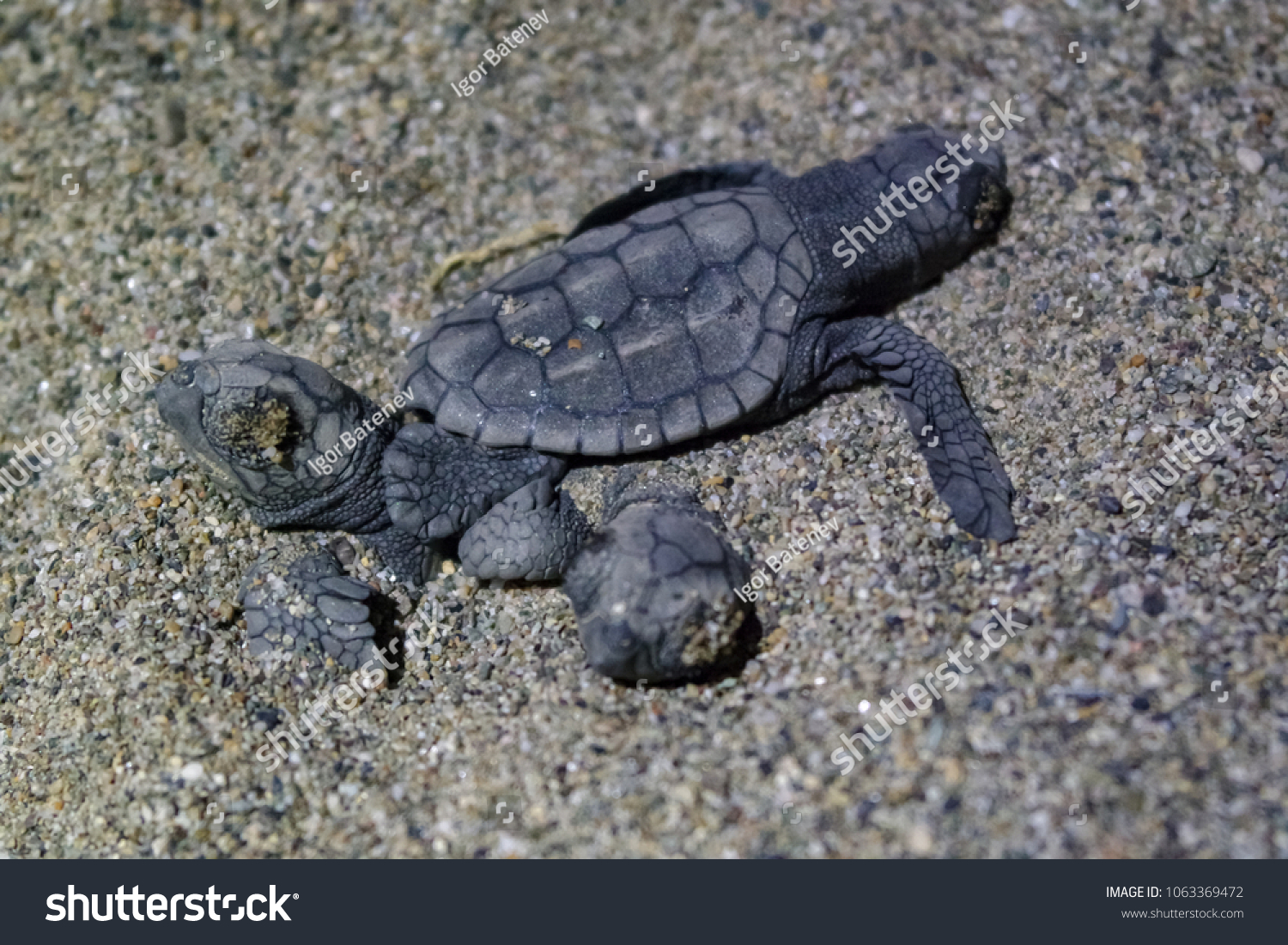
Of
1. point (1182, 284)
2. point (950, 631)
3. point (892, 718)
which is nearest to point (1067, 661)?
point (950, 631)

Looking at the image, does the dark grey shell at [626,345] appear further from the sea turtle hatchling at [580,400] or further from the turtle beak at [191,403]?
the turtle beak at [191,403]

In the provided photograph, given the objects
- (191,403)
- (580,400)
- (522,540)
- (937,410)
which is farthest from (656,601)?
(191,403)

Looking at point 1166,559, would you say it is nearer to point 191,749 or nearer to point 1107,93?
point 1107,93

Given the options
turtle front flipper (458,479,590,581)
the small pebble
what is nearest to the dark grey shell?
turtle front flipper (458,479,590,581)

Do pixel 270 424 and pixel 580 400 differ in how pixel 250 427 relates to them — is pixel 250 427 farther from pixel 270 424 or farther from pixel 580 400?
pixel 580 400

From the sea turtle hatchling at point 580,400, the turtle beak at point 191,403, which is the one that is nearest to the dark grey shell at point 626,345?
the sea turtle hatchling at point 580,400
